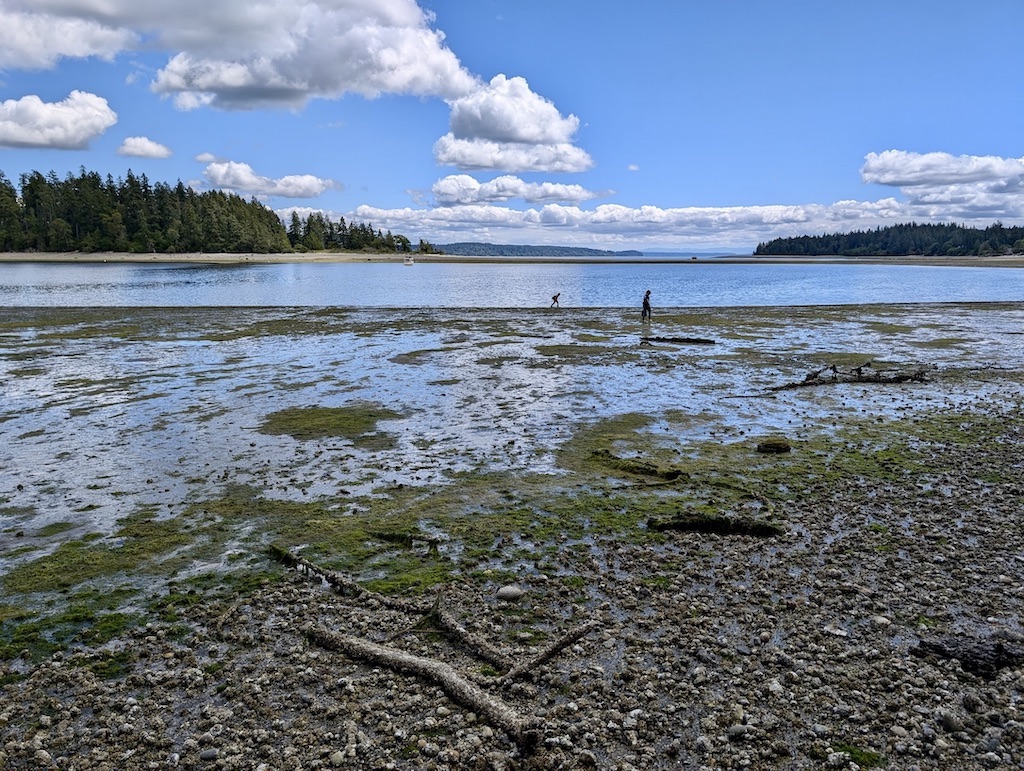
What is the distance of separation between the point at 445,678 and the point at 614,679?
1.99 metres

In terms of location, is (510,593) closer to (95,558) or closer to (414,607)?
(414,607)

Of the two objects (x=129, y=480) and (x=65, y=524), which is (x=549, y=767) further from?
(x=129, y=480)

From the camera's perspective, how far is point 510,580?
34.8ft

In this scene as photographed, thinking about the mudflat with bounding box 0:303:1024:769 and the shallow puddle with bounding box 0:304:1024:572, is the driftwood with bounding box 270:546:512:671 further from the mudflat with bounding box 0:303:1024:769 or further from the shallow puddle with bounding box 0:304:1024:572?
the shallow puddle with bounding box 0:304:1024:572

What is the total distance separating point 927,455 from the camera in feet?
55.9

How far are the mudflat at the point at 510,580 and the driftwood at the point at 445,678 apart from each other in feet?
0.11

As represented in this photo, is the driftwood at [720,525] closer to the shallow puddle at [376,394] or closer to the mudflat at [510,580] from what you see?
the mudflat at [510,580]

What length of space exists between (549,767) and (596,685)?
1401 mm

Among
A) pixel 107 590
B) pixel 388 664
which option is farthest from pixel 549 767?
pixel 107 590

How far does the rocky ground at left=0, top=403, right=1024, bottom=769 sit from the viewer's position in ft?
22.0

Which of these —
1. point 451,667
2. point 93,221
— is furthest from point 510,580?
point 93,221

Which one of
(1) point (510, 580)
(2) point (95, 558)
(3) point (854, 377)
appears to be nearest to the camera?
(1) point (510, 580)

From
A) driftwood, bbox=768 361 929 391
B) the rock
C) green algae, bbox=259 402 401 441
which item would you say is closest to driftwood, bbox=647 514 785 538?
the rock

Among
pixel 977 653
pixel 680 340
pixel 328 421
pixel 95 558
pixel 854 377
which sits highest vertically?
pixel 680 340
